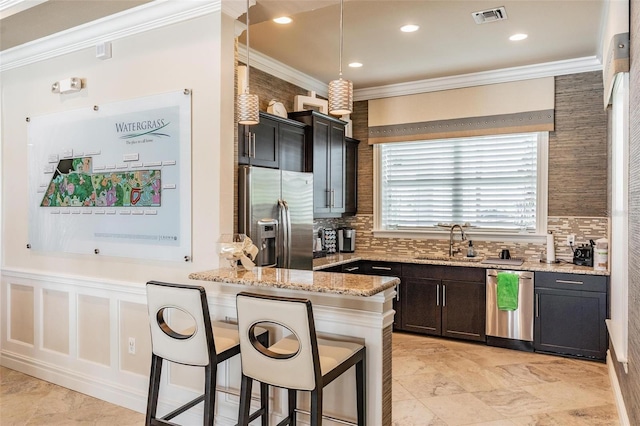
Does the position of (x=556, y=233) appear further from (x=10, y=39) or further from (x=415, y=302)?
(x=10, y=39)

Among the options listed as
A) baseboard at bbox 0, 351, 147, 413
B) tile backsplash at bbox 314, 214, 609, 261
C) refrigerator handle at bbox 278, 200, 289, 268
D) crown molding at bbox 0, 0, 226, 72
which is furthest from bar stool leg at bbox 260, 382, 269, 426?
tile backsplash at bbox 314, 214, 609, 261

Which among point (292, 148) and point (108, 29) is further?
point (292, 148)

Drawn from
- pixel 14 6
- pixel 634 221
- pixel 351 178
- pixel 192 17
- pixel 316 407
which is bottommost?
pixel 316 407

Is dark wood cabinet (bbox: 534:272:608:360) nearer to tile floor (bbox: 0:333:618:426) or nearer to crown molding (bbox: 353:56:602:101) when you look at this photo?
tile floor (bbox: 0:333:618:426)

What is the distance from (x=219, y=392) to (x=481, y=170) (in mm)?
3775

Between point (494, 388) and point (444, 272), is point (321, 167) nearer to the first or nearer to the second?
point (444, 272)

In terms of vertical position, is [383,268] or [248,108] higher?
[248,108]

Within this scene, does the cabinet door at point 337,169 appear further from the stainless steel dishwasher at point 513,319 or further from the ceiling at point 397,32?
the stainless steel dishwasher at point 513,319

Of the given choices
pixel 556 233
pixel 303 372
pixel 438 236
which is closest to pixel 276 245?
pixel 303 372

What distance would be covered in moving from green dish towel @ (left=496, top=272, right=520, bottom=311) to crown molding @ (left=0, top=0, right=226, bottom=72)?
3.47 m

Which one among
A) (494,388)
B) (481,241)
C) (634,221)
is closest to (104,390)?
(494,388)

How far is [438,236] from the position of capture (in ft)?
17.9

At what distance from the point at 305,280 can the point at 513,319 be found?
2988 mm

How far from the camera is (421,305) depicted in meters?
4.98
